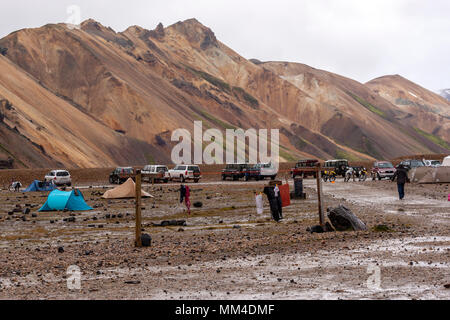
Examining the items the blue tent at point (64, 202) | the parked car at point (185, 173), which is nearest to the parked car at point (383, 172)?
the parked car at point (185, 173)

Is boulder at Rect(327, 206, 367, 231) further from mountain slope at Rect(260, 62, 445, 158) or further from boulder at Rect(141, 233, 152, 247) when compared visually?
mountain slope at Rect(260, 62, 445, 158)

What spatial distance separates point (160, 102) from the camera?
101562 millimetres

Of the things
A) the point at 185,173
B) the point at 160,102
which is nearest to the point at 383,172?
the point at 185,173

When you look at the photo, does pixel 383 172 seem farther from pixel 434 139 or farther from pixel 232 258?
pixel 434 139

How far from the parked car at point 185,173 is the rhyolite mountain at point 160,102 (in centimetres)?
1973

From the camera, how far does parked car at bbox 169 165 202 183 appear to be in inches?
2072

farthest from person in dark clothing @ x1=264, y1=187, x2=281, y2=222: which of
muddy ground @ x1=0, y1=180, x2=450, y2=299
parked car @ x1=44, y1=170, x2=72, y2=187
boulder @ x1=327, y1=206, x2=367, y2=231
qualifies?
parked car @ x1=44, y1=170, x2=72, y2=187

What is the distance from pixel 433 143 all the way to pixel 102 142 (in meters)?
112

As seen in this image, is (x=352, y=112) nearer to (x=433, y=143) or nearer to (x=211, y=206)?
(x=433, y=143)

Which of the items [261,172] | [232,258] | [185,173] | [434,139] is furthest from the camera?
[434,139]

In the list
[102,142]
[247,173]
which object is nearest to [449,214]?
[247,173]

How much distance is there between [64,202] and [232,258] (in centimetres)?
1596

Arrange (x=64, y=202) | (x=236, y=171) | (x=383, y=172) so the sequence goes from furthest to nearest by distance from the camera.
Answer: (x=236, y=171) → (x=383, y=172) → (x=64, y=202)

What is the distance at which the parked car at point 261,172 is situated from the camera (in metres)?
53.6
